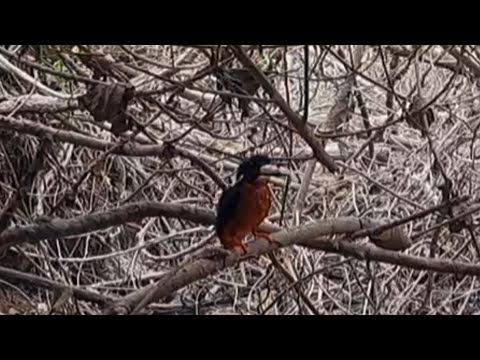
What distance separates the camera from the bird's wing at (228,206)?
3.48 feet

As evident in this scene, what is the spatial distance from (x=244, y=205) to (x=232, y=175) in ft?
0.58

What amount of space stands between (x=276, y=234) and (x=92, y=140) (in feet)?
1.17

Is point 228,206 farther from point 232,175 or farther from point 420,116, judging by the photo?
point 420,116

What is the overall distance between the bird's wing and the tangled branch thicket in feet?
0.33

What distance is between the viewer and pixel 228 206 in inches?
42.3

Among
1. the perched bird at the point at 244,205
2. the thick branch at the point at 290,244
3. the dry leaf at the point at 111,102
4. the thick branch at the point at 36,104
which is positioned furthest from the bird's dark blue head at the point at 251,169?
the thick branch at the point at 36,104

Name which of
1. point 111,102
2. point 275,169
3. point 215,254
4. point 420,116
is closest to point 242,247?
point 215,254

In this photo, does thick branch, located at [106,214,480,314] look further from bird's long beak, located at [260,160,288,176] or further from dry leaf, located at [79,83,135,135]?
dry leaf, located at [79,83,135,135]

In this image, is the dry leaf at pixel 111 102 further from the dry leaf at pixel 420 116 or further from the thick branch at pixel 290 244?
the dry leaf at pixel 420 116

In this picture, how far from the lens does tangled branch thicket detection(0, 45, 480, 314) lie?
1.20m

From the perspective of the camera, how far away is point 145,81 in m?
1.26

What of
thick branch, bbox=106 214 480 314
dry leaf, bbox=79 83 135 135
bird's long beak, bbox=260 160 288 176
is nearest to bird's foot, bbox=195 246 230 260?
thick branch, bbox=106 214 480 314
